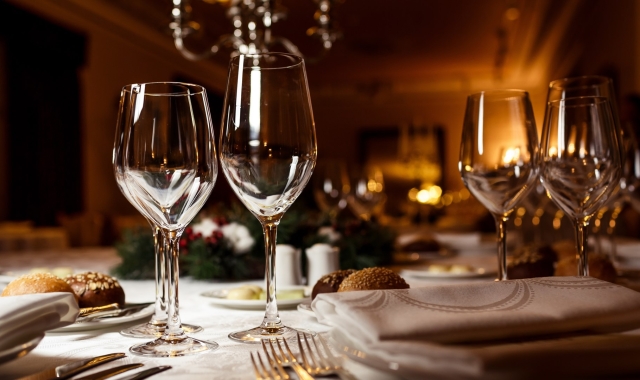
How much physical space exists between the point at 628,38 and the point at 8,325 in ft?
19.5

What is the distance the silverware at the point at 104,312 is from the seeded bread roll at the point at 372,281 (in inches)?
12.6

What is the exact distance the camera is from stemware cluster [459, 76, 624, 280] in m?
0.88

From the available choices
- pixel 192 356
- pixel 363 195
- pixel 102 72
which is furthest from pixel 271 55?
pixel 102 72

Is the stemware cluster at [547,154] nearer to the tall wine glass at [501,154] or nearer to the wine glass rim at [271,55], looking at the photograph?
the tall wine glass at [501,154]

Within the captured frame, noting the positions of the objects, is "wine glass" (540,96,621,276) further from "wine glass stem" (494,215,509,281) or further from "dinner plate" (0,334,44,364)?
"dinner plate" (0,334,44,364)

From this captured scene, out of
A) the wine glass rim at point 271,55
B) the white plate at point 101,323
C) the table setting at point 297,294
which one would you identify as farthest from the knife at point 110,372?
the wine glass rim at point 271,55

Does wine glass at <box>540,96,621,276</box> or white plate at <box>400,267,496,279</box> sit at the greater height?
wine glass at <box>540,96,621,276</box>

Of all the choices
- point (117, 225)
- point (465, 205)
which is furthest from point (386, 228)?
point (465, 205)

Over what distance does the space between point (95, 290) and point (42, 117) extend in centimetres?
560

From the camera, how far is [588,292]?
2.21 ft

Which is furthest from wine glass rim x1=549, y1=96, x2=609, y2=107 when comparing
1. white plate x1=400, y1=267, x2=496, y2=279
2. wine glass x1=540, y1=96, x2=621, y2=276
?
white plate x1=400, y1=267, x2=496, y2=279

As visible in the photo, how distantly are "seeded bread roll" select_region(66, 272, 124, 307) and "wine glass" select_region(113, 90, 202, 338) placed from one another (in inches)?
3.9

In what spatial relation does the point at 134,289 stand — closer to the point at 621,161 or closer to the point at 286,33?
the point at 621,161

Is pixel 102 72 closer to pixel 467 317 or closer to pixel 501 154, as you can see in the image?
pixel 501 154
